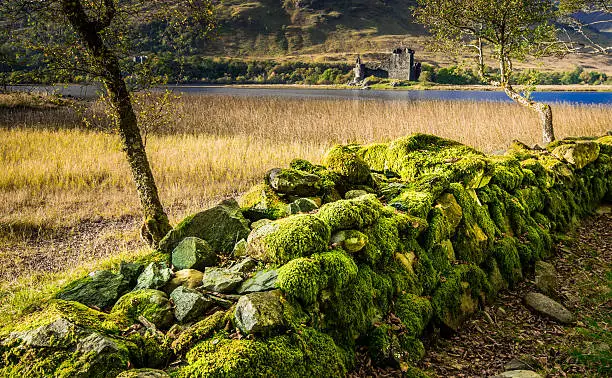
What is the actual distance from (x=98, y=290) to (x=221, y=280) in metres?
0.94

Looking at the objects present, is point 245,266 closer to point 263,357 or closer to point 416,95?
point 263,357

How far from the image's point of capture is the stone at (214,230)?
12.4ft

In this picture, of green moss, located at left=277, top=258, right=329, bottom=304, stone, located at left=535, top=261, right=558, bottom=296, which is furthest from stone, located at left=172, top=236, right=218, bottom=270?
stone, located at left=535, top=261, right=558, bottom=296

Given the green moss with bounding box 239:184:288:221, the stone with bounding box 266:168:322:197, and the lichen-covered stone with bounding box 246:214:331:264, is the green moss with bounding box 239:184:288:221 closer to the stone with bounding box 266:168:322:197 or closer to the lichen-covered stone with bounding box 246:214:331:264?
the stone with bounding box 266:168:322:197

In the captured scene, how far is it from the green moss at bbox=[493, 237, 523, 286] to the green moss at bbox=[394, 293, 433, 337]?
1.88 metres

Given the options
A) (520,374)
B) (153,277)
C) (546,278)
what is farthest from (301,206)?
(546,278)

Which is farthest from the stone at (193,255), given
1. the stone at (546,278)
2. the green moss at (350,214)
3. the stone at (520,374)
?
the stone at (546,278)

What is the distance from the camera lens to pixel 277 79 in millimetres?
125000

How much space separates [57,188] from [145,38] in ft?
19.8

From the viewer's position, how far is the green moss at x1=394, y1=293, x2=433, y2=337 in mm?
3469

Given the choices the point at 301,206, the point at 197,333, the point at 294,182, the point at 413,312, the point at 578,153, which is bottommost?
the point at 413,312

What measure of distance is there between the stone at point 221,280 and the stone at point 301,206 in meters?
1.11

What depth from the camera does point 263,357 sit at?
7.47 feet

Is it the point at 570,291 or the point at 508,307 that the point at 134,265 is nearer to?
the point at 508,307
